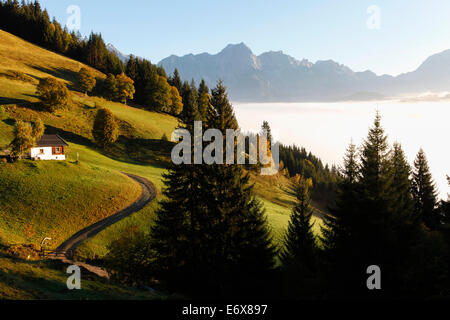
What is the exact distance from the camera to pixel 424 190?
184 feet

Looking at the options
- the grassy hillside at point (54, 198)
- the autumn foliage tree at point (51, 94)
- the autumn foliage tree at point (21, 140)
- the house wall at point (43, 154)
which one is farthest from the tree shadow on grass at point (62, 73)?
the grassy hillside at point (54, 198)

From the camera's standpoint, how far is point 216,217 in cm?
2253

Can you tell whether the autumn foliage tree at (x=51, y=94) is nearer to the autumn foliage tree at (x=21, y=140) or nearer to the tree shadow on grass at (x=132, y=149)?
the tree shadow on grass at (x=132, y=149)

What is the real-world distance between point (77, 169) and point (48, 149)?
6.79 metres

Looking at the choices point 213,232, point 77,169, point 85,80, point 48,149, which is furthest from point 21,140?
point 85,80

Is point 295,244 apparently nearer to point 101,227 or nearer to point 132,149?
point 101,227

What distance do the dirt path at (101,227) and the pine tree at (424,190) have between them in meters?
57.4

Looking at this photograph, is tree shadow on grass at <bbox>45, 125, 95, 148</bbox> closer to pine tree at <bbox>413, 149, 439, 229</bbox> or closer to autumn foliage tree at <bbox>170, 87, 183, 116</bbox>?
autumn foliage tree at <bbox>170, 87, 183, 116</bbox>

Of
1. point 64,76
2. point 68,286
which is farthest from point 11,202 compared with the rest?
point 64,76

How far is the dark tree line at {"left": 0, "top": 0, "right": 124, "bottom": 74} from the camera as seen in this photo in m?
Answer: 134

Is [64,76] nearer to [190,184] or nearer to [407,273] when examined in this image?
[190,184]

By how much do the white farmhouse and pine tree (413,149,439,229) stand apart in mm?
75052

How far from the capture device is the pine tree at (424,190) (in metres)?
54.9

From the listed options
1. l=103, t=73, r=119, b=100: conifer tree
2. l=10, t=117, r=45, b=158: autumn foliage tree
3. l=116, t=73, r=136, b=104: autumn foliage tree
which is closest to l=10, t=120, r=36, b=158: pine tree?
l=10, t=117, r=45, b=158: autumn foliage tree
